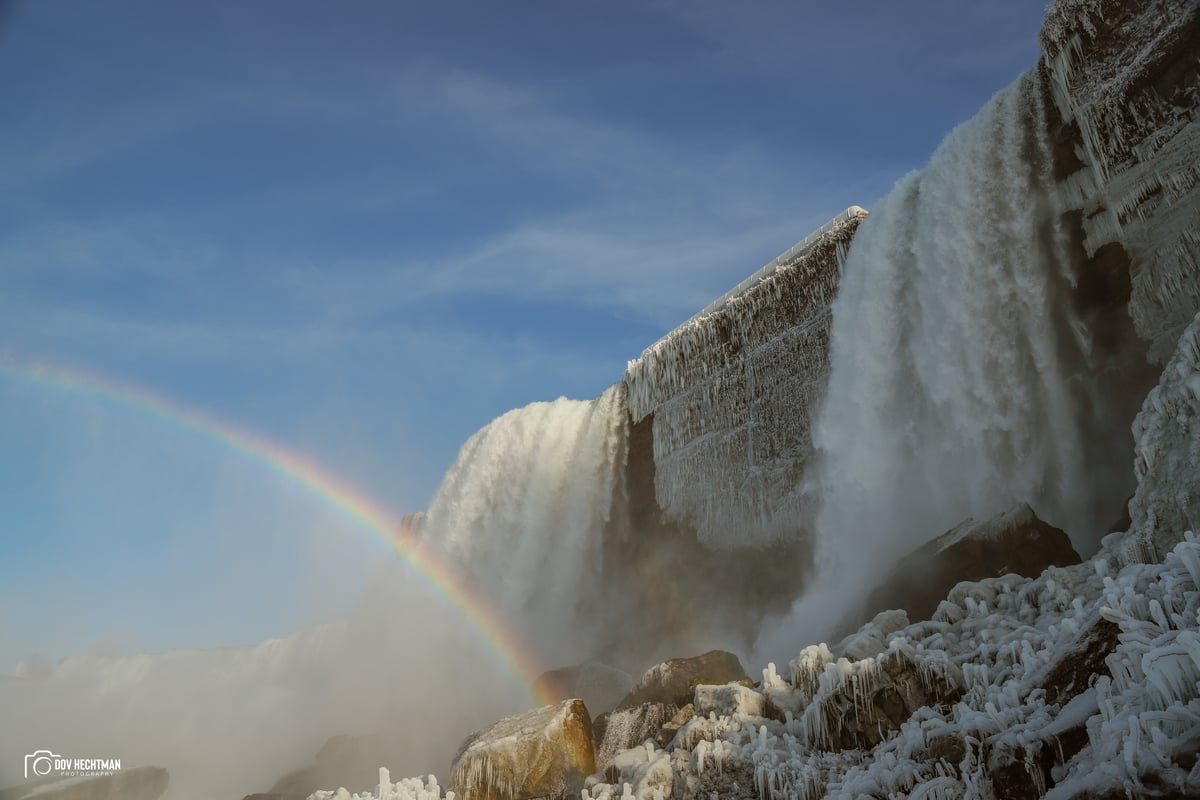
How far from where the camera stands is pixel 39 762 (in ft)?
106

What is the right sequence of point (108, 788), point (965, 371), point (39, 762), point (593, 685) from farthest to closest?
point (39, 762) < point (108, 788) < point (593, 685) < point (965, 371)

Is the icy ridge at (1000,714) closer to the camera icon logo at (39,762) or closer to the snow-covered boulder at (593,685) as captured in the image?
the snow-covered boulder at (593,685)

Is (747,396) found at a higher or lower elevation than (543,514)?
higher

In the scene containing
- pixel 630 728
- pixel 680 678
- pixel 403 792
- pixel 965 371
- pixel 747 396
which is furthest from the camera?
pixel 747 396

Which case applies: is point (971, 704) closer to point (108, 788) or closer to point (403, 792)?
point (403, 792)

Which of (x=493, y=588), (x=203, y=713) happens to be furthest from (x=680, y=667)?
(x=203, y=713)

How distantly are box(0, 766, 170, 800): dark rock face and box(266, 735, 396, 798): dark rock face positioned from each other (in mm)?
3885

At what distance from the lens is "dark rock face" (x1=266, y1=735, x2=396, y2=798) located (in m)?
19.8

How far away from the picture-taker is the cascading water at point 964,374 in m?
15.1

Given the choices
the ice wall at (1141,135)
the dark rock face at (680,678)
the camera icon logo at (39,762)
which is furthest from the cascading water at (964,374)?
the camera icon logo at (39,762)

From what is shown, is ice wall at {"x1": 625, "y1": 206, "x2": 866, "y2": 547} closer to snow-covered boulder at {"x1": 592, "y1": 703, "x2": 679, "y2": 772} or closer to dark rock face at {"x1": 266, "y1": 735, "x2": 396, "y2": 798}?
snow-covered boulder at {"x1": 592, "y1": 703, "x2": 679, "y2": 772}

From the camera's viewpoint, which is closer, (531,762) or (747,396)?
(531,762)

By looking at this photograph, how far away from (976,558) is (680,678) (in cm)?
458

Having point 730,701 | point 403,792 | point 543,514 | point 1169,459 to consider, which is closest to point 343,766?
point 403,792
